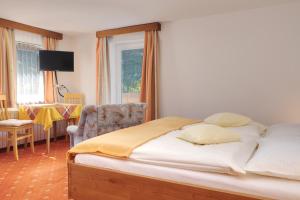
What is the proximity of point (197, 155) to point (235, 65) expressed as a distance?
8.52ft

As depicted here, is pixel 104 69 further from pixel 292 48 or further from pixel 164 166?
pixel 164 166

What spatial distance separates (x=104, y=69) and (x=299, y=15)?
3483mm

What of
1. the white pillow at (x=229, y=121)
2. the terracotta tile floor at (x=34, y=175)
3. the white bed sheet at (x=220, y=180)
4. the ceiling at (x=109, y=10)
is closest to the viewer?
the white bed sheet at (x=220, y=180)

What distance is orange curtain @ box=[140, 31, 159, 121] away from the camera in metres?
4.43

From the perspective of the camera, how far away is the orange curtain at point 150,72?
14.5 feet

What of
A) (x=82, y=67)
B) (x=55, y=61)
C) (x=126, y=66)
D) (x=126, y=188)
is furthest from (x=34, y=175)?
(x=82, y=67)

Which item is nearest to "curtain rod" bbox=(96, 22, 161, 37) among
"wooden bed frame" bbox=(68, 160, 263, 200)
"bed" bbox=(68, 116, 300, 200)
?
"bed" bbox=(68, 116, 300, 200)

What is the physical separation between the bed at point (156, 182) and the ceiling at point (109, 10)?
214cm

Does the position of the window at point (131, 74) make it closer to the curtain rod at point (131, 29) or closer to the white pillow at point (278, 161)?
the curtain rod at point (131, 29)

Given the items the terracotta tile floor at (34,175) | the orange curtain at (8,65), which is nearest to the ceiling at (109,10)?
the orange curtain at (8,65)

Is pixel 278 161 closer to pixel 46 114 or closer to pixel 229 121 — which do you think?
pixel 229 121

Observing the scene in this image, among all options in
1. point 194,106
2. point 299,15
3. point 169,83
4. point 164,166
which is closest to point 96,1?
point 169,83

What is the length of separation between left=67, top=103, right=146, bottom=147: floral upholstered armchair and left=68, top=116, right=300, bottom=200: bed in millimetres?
907

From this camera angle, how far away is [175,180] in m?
1.67
